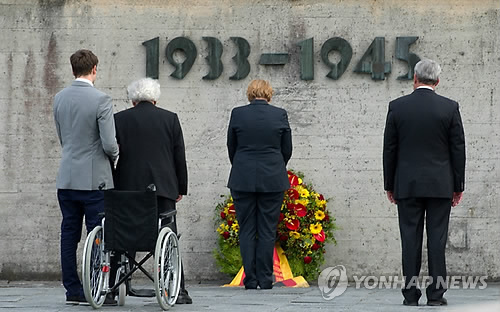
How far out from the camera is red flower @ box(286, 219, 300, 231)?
9.47 meters

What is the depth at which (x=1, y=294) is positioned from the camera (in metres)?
8.41

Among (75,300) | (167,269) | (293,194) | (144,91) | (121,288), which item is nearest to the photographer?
(167,269)

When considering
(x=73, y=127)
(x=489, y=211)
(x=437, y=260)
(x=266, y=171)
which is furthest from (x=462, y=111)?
(x=73, y=127)

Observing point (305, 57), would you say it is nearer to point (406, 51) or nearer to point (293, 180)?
point (406, 51)

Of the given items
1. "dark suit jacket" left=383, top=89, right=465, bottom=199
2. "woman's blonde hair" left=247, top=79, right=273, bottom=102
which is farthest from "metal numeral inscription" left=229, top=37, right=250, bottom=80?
"dark suit jacket" left=383, top=89, right=465, bottom=199

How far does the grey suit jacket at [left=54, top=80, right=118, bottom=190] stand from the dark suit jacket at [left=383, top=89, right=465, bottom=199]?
1975 millimetres

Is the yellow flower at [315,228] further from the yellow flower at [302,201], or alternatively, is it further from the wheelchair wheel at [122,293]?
the wheelchair wheel at [122,293]

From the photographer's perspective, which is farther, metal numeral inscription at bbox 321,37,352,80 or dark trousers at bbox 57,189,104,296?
metal numeral inscription at bbox 321,37,352,80

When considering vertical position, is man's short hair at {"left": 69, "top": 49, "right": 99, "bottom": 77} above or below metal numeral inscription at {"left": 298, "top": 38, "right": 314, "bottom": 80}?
below

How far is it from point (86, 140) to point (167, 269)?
1070mm

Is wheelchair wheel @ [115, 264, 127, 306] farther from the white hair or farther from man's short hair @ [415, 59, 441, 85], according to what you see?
man's short hair @ [415, 59, 441, 85]

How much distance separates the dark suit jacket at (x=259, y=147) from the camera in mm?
8859

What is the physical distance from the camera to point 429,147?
24.1 feet

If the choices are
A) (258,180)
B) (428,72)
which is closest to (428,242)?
(428,72)
